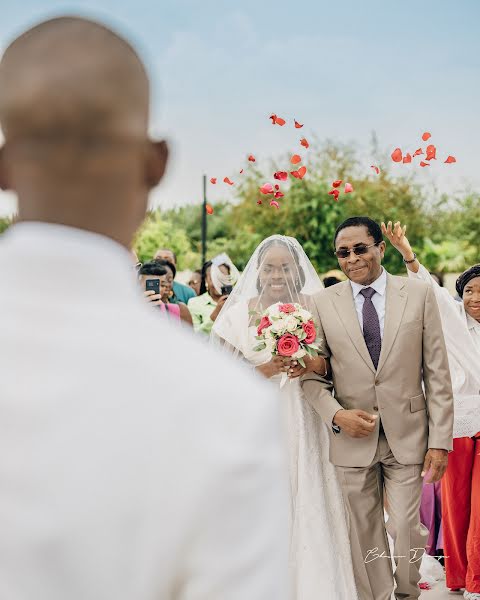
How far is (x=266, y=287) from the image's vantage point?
6.32 m

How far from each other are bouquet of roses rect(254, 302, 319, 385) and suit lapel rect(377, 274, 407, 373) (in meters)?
0.42

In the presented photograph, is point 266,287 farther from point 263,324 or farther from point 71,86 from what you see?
point 71,86

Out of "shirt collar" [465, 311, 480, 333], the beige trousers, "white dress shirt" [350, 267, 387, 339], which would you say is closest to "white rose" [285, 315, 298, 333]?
"white dress shirt" [350, 267, 387, 339]

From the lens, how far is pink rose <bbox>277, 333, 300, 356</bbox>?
17.9ft

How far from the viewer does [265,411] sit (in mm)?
1093

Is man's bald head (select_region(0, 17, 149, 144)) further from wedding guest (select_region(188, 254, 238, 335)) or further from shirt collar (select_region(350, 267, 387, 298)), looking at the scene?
wedding guest (select_region(188, 254, 238, 335))

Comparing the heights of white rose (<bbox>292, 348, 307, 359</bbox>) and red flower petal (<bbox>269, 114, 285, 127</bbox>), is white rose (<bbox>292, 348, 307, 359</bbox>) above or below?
below

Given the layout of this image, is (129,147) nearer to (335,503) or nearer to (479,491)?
(335,503)

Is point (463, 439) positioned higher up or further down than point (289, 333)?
further down

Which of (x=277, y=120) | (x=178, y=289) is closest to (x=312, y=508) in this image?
(x=277, y=120)

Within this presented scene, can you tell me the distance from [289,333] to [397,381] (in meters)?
0.73

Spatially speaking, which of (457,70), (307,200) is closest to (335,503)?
(307,200)

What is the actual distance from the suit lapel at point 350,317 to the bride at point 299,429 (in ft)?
0.86

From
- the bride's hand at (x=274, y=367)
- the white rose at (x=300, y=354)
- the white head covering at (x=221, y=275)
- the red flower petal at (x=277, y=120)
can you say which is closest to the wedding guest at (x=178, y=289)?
the white head covering at (x=221, y=275)
